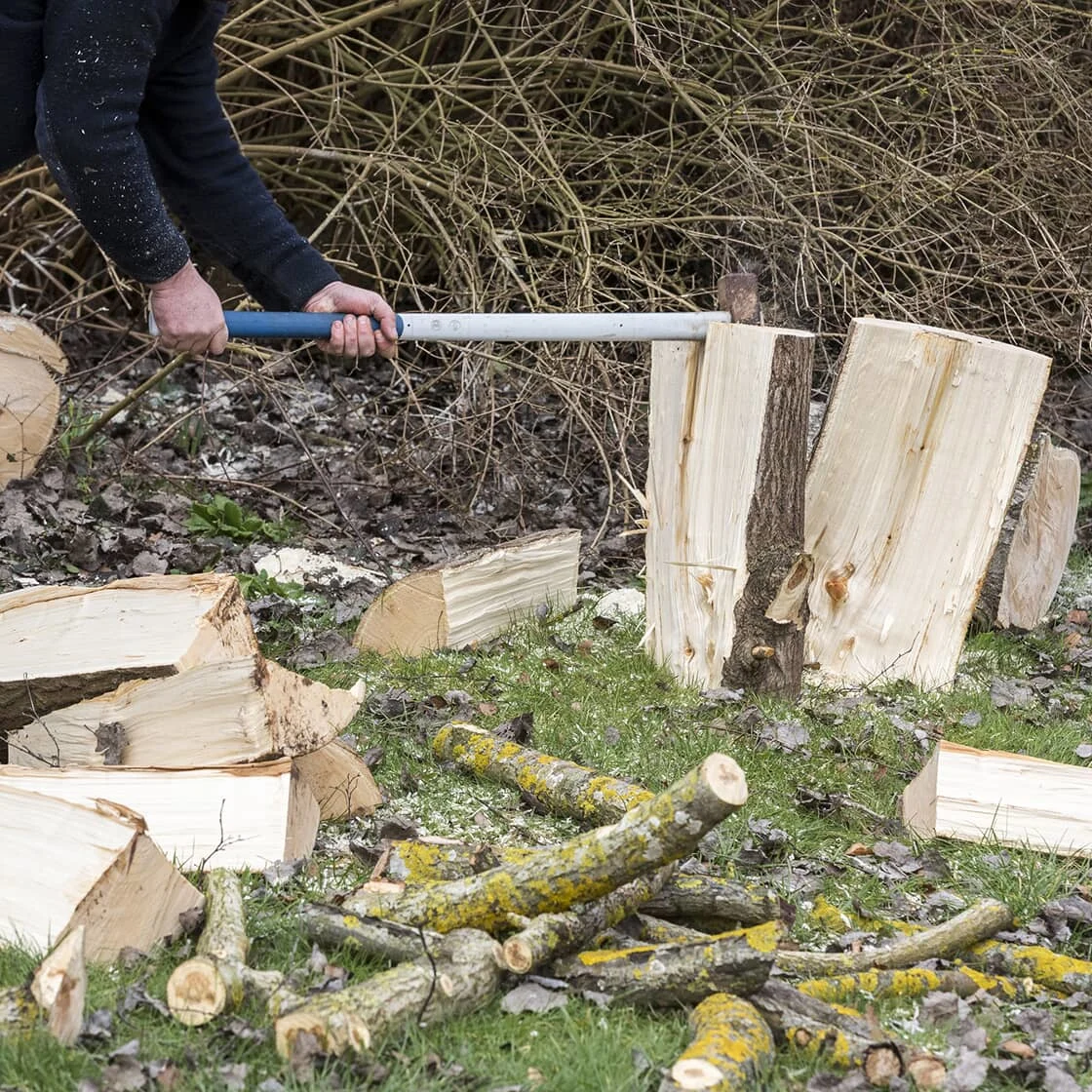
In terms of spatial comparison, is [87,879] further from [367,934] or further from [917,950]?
[917,950]

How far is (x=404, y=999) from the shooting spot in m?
1.94

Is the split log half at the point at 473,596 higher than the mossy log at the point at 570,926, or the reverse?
the mossy log at the point at 570,926

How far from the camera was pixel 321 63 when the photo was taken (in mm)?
6676

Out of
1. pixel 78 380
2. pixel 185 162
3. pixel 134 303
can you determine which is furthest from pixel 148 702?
pixel 134 303

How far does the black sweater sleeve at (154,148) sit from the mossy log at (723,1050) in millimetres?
2000

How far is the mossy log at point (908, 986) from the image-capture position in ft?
7.21

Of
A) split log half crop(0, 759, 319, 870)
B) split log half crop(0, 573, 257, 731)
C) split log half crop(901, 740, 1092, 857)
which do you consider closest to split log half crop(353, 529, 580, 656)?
split log half crop(0, 573, 257, 731)

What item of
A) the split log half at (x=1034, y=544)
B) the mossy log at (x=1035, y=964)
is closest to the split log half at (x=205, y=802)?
the mossy log at (x=1035, y=964)

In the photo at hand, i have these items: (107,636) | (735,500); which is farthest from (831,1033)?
(735,500)

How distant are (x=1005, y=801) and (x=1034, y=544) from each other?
77.2 inches

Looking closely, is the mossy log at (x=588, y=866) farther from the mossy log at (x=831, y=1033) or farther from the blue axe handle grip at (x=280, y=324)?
the blue axe handle grip at (x=280, y=324)

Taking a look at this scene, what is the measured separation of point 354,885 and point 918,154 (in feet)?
16.3

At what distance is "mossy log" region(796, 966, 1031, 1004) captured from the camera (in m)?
2.20

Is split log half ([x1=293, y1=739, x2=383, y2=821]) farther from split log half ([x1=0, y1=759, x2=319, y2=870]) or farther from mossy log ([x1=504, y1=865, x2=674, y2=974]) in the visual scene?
mossy log ([x1=504, y1=865, x2=674, y2=974])
